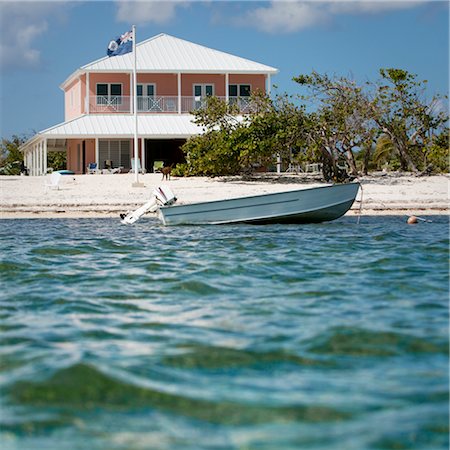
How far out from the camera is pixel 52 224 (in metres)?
19.8

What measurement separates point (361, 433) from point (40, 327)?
3.93m

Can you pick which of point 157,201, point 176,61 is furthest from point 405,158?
point 157,201

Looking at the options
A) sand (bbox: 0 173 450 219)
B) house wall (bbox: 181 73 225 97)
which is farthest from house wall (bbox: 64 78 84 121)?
sand (bbox: 0 173 450 219)

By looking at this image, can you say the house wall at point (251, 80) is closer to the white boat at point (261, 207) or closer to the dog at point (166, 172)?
the dog at point (166, 172)

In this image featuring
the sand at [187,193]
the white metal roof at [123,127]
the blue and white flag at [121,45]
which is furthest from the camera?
the white metal roof at [123,127]

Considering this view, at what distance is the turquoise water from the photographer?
16.7ft

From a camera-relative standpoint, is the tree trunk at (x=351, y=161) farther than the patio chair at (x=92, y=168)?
No

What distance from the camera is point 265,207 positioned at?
1856 cm

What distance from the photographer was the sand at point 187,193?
22.2 meters

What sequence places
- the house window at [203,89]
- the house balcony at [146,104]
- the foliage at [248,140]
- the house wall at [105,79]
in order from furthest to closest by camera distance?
the house window at [203,89]
the house wall at [105,79]
the house balcony at [146,104]
the foliage at [248,140]

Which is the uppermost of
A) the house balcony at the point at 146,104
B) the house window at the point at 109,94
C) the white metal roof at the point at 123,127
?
the house window at the point at 109,94

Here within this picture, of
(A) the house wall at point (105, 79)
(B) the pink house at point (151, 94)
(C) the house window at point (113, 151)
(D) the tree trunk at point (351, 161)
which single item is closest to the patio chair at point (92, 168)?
(B) the pink house at point (151, 94)

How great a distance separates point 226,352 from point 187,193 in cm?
1835

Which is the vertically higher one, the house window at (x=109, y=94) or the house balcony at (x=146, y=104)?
the house window at (x=109, y=94)
